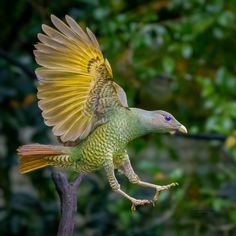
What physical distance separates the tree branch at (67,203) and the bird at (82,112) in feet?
0.10

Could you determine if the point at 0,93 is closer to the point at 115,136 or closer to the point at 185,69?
the point at 185,69

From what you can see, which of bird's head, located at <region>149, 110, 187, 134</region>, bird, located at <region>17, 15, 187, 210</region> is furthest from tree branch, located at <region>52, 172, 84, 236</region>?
bird's head, located at <region>149, 110, 187, 134</region>

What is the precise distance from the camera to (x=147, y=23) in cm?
309

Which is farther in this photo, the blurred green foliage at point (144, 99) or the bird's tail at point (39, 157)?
the blurred green foliage at point (144, 99)

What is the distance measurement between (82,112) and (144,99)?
166cm

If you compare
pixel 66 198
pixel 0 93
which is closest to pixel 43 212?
pixel 0 93

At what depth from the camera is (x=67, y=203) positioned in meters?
1.27

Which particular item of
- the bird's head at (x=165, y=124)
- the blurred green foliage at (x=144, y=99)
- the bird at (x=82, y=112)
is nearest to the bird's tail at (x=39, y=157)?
the bird at (x=82, y=112)

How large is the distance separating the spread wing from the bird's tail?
48mm

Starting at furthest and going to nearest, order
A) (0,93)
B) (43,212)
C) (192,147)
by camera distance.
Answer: (192,147)
(43,212)
(0,93)

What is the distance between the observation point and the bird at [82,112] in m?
1.17

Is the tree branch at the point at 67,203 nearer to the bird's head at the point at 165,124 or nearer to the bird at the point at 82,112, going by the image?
the bird at the point at 82,112

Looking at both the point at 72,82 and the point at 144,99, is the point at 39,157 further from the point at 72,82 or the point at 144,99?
the point at 144,99

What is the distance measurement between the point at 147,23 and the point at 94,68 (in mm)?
1887
